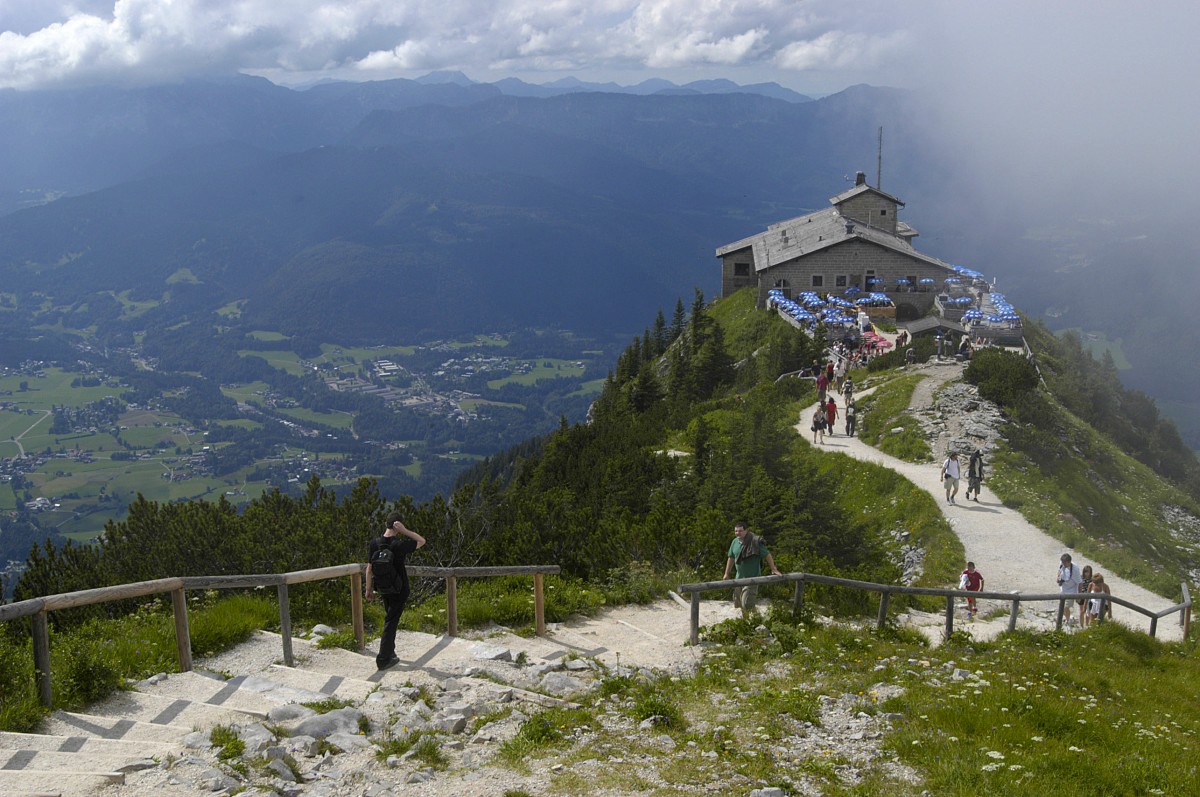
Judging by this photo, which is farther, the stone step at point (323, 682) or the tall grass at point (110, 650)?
the stone step at point (323, 682)

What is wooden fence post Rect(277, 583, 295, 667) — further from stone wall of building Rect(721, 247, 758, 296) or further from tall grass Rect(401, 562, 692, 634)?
stone wall of building Rect(721, 247, 758, 296)

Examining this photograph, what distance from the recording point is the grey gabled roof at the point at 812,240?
201 ft

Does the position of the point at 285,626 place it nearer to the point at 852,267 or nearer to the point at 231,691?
the point at 231,691

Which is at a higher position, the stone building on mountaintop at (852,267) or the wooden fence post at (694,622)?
the stone building on mountaintop at (852,267)

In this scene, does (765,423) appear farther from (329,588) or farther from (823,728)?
(823,728)

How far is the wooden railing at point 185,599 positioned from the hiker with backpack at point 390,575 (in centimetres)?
44

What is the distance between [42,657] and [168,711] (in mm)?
1133

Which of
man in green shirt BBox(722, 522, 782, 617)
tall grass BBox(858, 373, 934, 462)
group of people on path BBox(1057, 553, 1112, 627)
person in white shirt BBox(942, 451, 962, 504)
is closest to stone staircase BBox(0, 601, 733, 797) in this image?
man in green shirt BBox(722, 522, 782, 617)

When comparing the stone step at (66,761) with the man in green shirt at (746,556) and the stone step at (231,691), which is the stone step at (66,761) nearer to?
the stone step at (231,691)

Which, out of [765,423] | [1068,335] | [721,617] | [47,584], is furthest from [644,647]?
[1068,335]

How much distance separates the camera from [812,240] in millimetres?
64688

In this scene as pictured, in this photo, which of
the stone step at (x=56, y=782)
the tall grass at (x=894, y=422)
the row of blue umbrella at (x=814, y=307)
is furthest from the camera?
the row of blue umbrella at (x=814, y=307)

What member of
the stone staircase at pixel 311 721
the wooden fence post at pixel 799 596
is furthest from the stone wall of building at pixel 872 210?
the stone staircase at pixel 311 721

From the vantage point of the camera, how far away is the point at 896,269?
2414 inches
